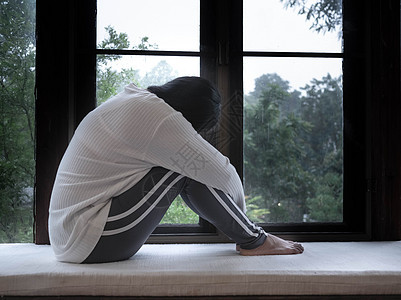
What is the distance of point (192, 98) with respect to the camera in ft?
5.59

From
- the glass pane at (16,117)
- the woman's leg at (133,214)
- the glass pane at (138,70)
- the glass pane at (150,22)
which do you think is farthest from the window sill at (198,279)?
the glass pane at (150,22)

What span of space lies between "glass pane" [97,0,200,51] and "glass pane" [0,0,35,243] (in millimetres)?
324

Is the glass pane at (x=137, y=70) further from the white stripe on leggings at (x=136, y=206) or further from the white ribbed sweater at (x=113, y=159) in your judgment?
the white stripe on leggings at (x=136, y=206)

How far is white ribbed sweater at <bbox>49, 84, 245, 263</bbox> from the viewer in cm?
153

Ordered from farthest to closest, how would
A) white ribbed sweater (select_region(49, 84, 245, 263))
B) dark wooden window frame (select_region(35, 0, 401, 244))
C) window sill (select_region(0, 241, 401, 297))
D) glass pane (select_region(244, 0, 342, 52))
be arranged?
glass pane (select_region(244, 0, 342, 52)) → dark wooden window frame (select_region(35, 0, 401, 244)) → white ribbed sweater (select_region(49, 84, 245, 263)) → window sill (select_region(0, 241, 401, 297))

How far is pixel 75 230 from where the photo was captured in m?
1.52

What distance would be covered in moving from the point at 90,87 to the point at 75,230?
30.1 inches

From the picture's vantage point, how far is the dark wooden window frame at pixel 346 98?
1980 mm

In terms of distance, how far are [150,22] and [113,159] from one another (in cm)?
81

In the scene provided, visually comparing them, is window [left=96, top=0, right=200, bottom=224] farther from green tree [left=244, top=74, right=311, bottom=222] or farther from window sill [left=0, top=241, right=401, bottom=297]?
window sill [left=0, top=241, right=401, bottom=297]

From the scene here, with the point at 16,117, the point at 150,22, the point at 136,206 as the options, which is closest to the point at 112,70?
the point at 150,22

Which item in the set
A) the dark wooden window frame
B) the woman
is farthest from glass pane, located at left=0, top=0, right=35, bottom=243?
the woman

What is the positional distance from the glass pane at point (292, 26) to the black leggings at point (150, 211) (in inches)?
31.2

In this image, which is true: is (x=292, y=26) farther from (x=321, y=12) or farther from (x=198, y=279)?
(x=198, y=279)
